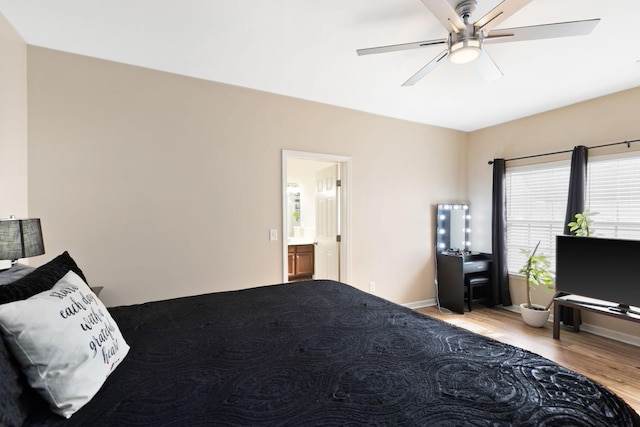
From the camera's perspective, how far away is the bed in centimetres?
81

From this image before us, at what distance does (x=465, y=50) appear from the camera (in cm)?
178

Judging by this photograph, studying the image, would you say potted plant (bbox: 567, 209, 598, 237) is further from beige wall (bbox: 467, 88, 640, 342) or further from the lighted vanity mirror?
the lighted vanity mirror

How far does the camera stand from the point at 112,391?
3.04 feet

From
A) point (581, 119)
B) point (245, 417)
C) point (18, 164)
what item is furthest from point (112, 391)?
point (581, 119)

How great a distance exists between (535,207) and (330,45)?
11.5 ft

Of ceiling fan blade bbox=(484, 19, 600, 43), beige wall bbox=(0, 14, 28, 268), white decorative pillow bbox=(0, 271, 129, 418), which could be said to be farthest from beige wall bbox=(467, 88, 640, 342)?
beige wall bbox=(0, 14, 28, 268)

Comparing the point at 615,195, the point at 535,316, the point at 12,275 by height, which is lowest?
the point at 535,316

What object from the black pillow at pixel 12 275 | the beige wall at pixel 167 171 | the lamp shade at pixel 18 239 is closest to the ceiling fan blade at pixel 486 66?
the beige wall at pixel 167 171

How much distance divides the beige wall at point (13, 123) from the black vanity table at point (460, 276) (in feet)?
14.7

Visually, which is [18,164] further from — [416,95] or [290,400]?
[416,95]

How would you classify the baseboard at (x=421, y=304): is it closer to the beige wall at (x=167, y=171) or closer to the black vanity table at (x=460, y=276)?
the black vanity table at (x=460, y=276)

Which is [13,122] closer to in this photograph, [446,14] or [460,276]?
[446,14]

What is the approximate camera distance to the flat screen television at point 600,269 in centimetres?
270

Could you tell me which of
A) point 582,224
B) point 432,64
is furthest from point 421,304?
point 432,64
